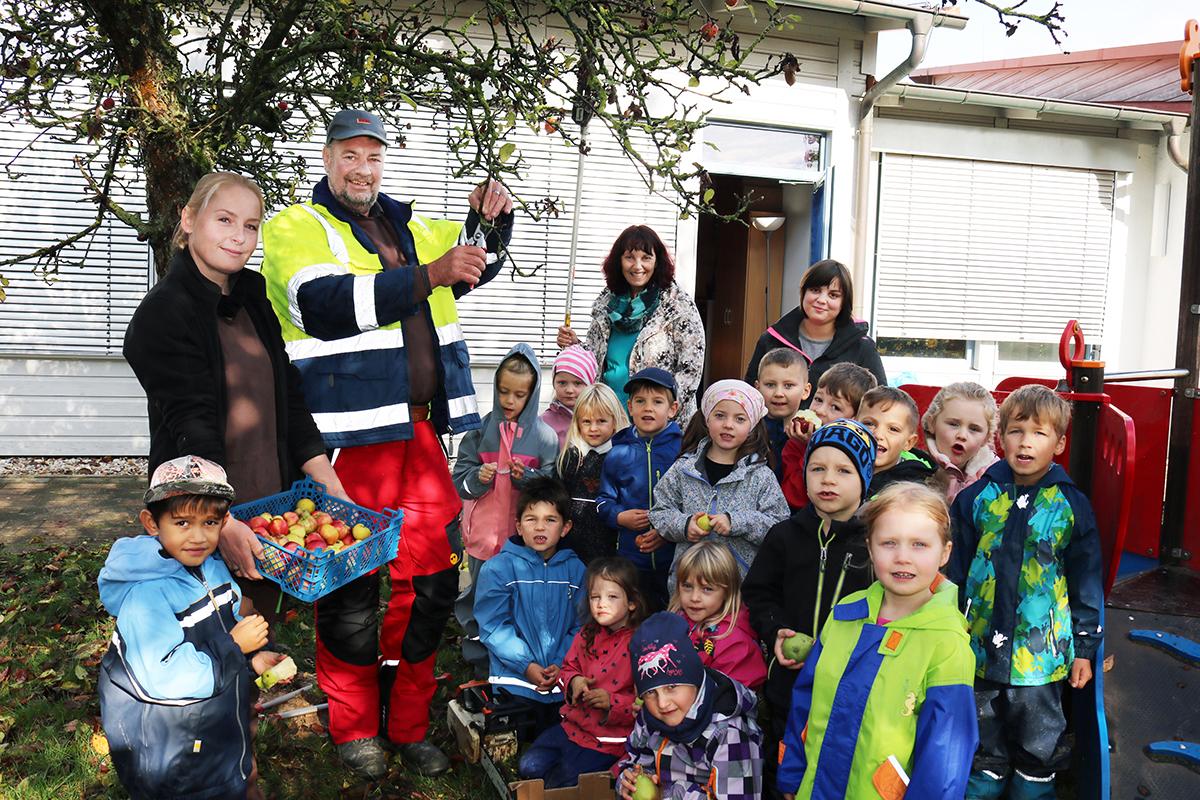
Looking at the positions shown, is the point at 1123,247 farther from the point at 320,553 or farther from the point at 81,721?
the point at 81,721

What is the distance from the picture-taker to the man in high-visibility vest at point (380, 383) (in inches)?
121

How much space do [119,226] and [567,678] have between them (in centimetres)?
653

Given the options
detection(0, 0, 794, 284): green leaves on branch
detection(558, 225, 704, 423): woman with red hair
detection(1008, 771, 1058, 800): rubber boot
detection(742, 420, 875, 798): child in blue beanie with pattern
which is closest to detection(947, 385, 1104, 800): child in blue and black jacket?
detection(1008, 771, 1058, 800): rubber boot

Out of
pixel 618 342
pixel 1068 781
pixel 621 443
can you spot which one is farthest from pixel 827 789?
pixel 618 342

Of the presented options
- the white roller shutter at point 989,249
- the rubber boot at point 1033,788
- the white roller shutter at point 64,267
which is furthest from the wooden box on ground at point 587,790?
the white roller shutter at point 989,249

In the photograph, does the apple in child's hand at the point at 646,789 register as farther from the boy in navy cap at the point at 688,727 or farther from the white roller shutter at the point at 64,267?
the white roller shutter at the point at 64,267

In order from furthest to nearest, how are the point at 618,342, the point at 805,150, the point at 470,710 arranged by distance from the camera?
the point at 805,150 → the point at 618,342 → the point at 470,710

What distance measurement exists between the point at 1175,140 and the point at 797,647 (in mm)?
9635

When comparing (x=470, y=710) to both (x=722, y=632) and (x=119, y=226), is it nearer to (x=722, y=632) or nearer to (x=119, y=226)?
(x=722, y=632)

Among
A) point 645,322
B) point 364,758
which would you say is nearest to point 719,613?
point 364,758

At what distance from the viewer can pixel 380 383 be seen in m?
3.20

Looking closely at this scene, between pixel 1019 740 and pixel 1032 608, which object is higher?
pixel 1032 608

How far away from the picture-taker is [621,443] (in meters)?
4.04

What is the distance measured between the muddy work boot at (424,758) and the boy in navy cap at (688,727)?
0.88 metres
